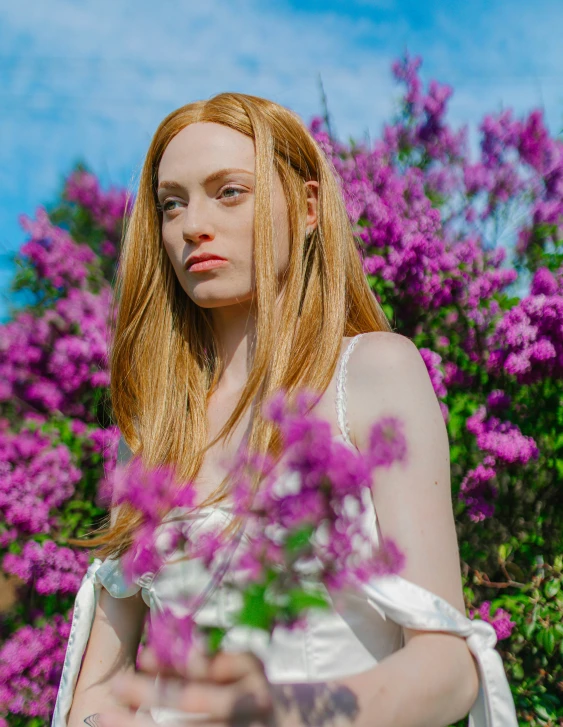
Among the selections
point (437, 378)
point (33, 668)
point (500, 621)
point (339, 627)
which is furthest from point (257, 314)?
point (33, 668)

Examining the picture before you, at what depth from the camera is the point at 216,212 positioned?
1368mm

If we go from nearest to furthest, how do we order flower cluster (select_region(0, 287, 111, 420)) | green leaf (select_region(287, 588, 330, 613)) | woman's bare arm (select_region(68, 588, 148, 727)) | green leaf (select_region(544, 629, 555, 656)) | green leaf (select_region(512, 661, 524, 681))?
green leaf (select_region(287, 588, 330, 613))
woman's bare arm (select_region(68, 588, 148, 727))
green leaf (select_region(544, 629, 555, 656))
green leaf (select_region(512, 661, 524, 681))
flower cluster (select_region(0, 287, 111, 420))

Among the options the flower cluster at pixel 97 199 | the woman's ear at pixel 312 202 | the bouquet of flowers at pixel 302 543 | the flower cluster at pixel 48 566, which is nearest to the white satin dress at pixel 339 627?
the bouquet of flowers at pixel 302 543

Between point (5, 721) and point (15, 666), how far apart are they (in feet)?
0.86

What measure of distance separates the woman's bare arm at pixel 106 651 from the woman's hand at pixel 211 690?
0.76m

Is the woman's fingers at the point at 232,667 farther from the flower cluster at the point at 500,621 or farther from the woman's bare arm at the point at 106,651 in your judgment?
the flower cluster at the point at 500,621

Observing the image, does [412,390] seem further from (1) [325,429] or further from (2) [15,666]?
(2) [15,666]

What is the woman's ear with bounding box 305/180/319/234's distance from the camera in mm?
1531

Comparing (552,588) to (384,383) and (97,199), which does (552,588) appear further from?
(97,199)

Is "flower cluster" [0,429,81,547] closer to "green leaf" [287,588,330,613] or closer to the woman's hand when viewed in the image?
the woman's hand

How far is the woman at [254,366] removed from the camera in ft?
3.38

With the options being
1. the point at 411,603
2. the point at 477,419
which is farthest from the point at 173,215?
the point at 477,419

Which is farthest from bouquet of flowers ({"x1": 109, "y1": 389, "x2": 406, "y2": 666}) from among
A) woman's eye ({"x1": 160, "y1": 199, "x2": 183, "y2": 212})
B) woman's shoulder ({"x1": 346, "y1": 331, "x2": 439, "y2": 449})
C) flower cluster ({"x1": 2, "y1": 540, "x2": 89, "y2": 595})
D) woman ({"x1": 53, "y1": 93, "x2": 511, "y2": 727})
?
flower cluster ({"x1": 2, "y1": 540, "x2": 89, "y2": 595})

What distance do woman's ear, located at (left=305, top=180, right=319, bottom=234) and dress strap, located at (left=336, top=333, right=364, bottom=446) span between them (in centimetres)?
33
